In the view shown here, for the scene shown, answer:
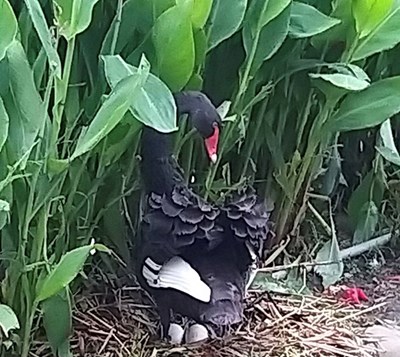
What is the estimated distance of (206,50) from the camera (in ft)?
4.21

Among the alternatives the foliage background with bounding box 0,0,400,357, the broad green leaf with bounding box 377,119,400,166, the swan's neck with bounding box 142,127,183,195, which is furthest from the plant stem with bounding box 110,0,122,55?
the broad green leaf with bounding box 377,119,400,166

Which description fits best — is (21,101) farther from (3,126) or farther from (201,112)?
(201,112)

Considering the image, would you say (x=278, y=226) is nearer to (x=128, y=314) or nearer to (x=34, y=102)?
(x=128, y=314)

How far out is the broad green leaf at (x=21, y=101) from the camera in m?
1.08

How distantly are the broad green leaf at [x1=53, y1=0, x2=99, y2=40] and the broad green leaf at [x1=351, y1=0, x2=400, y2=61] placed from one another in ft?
1.64

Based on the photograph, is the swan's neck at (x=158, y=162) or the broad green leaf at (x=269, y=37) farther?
the broad green leaf at (x=269, y=37)

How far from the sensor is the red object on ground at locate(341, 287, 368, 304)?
4.92 ft

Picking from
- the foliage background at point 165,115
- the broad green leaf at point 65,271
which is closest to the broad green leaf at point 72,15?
the foliage background at point 165,115

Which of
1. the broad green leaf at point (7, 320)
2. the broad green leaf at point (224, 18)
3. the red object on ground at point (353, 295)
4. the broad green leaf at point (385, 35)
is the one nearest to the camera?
the broad green leaf at point (7, 320)

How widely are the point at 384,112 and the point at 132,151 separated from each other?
1.24ft

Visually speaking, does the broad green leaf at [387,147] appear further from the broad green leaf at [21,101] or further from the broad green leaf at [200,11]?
the broad green leaf at [21,101]

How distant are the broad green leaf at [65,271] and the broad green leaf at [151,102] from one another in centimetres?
16

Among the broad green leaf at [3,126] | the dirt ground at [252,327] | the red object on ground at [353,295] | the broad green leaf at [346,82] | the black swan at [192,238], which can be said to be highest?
the broad green leaf at [3,126]

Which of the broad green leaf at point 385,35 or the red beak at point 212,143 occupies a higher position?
the broad green leaf at point 385,35
